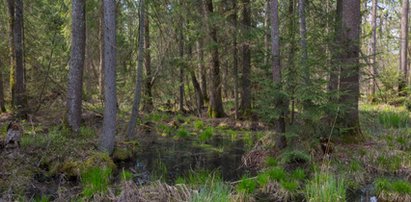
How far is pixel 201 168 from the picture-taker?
27.6 feet

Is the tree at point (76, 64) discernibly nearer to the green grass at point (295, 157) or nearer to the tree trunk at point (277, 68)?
the tree trunk at point (277, 68)

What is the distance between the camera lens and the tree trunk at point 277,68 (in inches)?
334

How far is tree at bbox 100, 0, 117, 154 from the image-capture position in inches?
330

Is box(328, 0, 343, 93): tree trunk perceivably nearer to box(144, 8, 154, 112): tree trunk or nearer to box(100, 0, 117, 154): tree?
box(100, 0, 117, 154): tree

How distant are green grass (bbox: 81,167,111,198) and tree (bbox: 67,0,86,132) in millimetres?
4003

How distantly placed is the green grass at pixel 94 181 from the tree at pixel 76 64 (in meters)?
4.00

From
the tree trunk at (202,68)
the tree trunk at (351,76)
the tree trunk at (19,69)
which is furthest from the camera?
the tree trunk at (202,68)

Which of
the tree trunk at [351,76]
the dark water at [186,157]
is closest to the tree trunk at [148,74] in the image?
the dark water at [186,157]

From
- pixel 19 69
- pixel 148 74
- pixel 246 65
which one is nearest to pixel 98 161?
pixel 19 69

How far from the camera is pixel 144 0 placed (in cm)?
1020

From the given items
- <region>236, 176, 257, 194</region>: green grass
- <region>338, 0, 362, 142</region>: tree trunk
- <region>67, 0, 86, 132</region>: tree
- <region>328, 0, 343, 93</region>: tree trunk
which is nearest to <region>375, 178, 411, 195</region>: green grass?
<region>236, 176, 257, 194</region>: green grass

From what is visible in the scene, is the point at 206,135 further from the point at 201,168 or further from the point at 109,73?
the point at 109,73

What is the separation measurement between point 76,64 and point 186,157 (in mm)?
3993

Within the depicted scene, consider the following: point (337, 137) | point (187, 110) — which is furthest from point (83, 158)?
point (187, 110)
